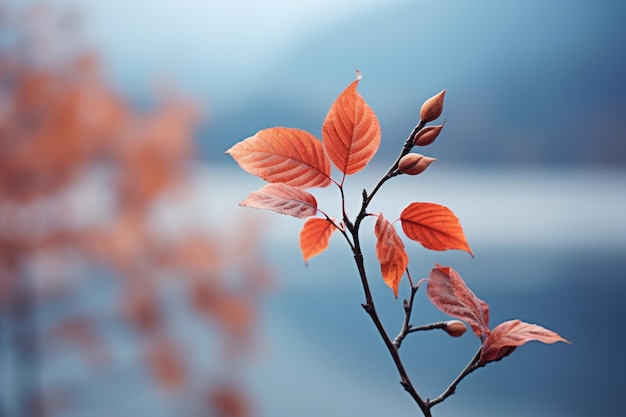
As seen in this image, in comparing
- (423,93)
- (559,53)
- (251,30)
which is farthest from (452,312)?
(251,30)

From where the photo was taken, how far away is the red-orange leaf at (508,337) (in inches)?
14.5

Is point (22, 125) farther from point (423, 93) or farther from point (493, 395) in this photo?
point (493, 395)

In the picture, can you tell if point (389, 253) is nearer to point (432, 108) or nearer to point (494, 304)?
point (432, 108)

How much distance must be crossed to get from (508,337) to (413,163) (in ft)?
0.45

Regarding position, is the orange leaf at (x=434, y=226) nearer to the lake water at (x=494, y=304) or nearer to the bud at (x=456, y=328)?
the bud at (x=456, y=328)

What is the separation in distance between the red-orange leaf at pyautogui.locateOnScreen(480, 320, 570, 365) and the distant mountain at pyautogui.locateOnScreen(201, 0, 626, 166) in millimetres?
939

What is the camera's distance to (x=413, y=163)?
13.9 inches

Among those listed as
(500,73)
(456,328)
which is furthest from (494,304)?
(456,328)

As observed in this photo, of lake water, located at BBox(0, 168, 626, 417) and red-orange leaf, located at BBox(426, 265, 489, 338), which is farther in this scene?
lake water, located at BBox(0, 168, 626, 417)

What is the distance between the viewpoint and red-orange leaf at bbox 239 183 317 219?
35 centimetres

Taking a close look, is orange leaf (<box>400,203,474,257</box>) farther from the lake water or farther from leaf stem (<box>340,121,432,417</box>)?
the lake water

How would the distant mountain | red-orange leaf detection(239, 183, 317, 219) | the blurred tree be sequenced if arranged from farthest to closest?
the blurred tree → the distant mountain → red-orange leaf detection(239, 183, 317, 219)

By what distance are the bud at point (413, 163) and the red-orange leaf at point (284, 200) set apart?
0.07 m

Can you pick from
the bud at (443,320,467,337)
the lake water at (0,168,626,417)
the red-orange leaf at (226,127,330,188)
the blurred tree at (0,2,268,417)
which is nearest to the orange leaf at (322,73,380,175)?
the red-orange leaf at (226,127,330,188)
